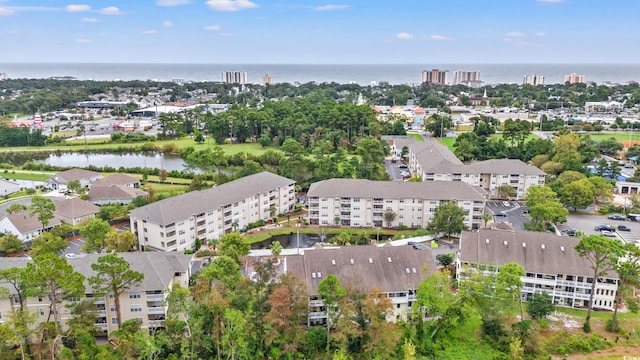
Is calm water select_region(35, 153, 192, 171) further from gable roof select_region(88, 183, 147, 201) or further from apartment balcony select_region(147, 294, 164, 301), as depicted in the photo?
apartment balcony select_region(147, 294, 164, 301)

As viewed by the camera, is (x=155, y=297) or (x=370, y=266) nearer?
(x=155, y=297)

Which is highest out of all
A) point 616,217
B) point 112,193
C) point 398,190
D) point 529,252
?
point 398,190

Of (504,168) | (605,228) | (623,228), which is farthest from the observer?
(504,168)

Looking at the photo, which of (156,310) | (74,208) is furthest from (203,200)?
(156,310)

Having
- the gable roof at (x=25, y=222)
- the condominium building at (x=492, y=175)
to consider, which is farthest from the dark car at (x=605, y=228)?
the gable roof at (x=25, y=222)

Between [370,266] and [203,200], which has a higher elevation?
[203,200]

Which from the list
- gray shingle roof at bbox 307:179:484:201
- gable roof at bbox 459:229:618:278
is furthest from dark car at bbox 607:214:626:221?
gable roof at bbox 459:229:618:278

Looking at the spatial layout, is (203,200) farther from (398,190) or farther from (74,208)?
(398,190)

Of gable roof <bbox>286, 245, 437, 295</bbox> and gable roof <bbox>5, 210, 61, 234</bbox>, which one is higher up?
gable roof <bbox>286, 245, 437, 295</bbox>
